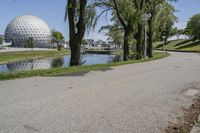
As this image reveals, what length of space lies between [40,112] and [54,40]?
425 ft

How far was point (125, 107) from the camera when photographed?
7.96 m

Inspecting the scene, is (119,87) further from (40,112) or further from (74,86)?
(40,112)

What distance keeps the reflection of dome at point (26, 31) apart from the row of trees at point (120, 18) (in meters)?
91.7

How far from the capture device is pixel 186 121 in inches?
274

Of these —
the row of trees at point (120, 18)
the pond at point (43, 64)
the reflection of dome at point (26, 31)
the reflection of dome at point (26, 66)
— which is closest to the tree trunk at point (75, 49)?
the row of trees at point (120, 18)

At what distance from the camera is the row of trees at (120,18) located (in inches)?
849

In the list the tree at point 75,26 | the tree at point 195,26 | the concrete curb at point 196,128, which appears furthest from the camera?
the tree at point 195,26

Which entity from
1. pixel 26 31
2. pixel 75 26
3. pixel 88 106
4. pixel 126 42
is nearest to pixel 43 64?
pixel 126 42

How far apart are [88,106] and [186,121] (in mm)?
2464

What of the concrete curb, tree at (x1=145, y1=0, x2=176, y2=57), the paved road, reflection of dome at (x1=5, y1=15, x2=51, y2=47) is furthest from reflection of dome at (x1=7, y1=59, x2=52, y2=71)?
reflection of dome at (x1=5, y1=15, x2=51, y2=47)

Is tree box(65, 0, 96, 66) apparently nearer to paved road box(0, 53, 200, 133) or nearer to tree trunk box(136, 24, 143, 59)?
paved road box(0, 53, 200, 133)

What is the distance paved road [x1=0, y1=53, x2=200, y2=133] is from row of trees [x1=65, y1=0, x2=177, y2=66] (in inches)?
387

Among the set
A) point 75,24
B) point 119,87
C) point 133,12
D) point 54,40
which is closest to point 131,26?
point 133,12

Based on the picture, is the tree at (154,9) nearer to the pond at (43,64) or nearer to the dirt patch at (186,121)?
the pond at (43,64)
